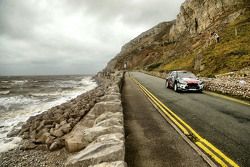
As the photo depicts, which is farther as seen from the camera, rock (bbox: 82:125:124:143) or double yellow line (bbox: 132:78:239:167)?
rock (bbox: 82:125:124:143)

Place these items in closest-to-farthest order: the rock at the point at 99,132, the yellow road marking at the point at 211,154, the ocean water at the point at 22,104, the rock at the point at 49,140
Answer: the yellow road marking at the point at 211,154, the rock at the point at 99,132, the rock at the point at 49,140, the ocean water at the point at 22,104

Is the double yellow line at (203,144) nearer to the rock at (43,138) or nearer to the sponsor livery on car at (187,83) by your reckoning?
the rock at (43,138)

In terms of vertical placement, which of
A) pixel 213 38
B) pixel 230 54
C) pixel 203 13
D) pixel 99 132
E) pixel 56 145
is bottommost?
pixel 56 145

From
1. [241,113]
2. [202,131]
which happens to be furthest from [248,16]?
[202,131]

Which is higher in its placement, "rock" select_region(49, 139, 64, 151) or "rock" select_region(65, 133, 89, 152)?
"rock" select_region(65, 133, 89, 152)

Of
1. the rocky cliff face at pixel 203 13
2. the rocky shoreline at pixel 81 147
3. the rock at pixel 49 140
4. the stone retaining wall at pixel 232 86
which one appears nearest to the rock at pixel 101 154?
the rocky shoreline at pixel 81 147

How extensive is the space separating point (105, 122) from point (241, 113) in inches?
241

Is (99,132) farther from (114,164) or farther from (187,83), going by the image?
(187,83)

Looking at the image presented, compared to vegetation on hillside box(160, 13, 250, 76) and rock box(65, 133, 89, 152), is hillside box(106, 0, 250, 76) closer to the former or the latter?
vegetation on hillside box(160, 13, 250, 76)

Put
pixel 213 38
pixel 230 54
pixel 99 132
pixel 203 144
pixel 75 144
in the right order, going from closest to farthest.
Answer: pixel 203 144 → pixel 99 132 → pixel 75 144 → pixel 230 54 → pixel 213 38

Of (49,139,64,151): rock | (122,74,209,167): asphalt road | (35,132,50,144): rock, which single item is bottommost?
(35,132,50,144): rock

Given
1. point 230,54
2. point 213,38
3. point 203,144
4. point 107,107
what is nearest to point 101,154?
point 203,144

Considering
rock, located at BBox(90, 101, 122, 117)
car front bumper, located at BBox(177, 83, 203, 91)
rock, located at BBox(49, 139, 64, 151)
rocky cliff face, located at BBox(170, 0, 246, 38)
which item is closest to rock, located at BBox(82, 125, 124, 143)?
rock, located at BBox(49, 139, 64, 151)

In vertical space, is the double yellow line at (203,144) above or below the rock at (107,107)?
below
